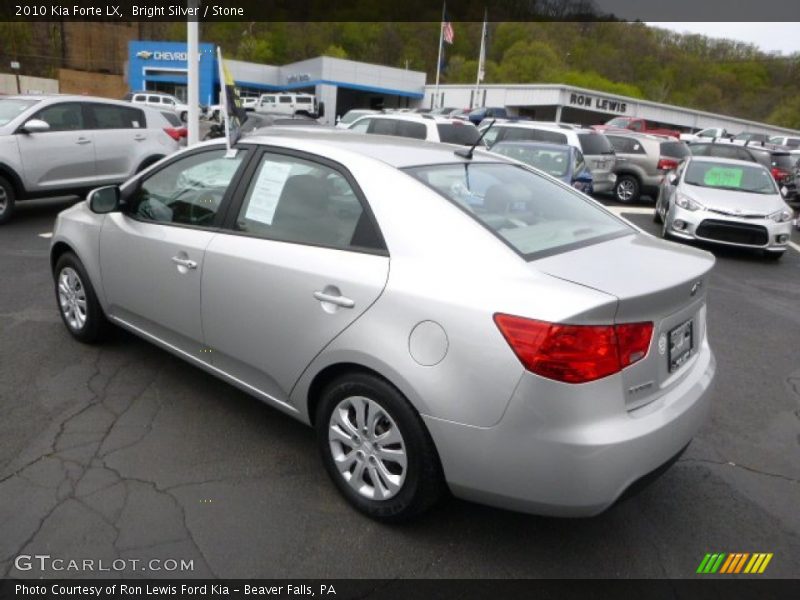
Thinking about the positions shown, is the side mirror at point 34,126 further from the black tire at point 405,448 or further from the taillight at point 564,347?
the taillight at point 564,347

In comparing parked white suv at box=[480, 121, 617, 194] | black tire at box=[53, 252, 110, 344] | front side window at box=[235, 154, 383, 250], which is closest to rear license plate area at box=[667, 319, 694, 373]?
front side window at box=[235, 154, 383, 250]

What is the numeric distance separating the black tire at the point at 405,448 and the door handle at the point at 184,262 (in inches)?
42.2

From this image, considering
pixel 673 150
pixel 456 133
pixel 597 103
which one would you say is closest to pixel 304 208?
pixel 456 133

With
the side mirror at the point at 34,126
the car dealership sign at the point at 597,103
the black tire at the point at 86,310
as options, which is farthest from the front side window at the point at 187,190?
the car dealership sign at the point at 597,103

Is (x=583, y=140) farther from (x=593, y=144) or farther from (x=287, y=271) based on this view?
(x=287, y=271)

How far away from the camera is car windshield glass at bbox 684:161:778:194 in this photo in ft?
32.8

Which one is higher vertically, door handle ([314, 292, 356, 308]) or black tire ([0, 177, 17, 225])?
door handle ([314, 292, 356, 308])

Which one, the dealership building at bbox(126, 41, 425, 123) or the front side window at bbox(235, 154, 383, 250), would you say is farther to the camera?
the dealership building at bbox(126, 41, 425, 123)

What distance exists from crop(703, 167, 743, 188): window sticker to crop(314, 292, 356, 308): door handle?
9.19 m

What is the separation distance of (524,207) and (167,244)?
1976mm

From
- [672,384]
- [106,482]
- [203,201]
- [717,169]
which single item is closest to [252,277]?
[203,201]

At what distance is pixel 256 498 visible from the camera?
294cm

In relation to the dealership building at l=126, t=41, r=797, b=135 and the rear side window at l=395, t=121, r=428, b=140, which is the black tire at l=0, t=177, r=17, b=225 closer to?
the rear side window at l=395, t=121, r=428, b=140

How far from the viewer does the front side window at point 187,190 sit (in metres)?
3.46
